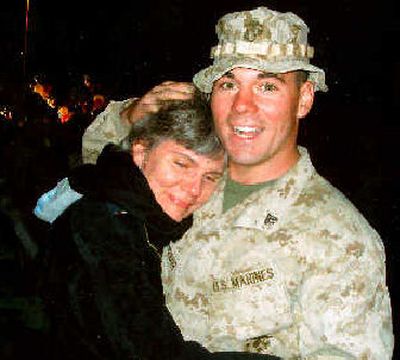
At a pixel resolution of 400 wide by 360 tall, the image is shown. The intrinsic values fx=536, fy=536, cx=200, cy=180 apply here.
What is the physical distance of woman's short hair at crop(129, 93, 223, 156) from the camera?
9.00 ft

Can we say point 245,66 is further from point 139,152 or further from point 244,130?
point 139,152

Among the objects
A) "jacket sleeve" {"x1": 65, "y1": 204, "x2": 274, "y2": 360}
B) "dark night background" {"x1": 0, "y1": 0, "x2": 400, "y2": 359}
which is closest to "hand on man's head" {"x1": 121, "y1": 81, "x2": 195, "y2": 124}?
"jacket sleeve" {"x1": 65, "y1": 204, "x2": 274, "y2": 360}

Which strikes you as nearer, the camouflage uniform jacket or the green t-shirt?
the camouflage uniform jacket

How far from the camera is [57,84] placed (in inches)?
833

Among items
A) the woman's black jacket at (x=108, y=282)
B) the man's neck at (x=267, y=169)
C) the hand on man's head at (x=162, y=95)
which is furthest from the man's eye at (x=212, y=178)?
the woman's black jacket at (x=108, y=282)

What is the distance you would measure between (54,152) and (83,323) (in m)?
7.26

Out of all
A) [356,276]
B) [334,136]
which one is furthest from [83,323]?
[334,136]

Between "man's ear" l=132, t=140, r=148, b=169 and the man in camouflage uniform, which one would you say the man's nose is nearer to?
the man in camouflage uniform

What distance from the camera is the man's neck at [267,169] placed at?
286 centimetres

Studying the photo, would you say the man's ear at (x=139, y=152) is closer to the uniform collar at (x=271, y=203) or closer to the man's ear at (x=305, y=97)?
the uniform collar at (x=271, y=203)

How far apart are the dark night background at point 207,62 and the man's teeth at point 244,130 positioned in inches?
93.2

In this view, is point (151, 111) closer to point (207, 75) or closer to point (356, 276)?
point (207, 75)

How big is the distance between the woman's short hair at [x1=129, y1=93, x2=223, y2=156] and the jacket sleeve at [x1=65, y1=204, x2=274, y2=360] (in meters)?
0.57

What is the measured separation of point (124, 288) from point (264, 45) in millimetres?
1400
